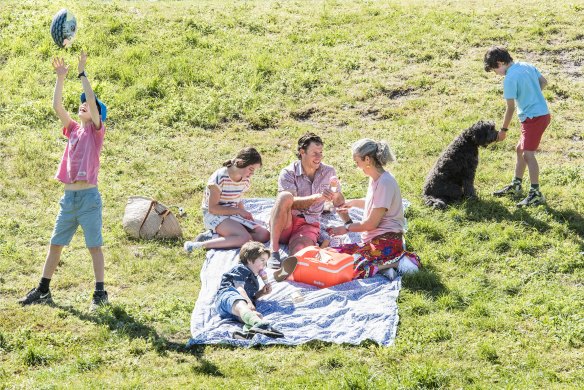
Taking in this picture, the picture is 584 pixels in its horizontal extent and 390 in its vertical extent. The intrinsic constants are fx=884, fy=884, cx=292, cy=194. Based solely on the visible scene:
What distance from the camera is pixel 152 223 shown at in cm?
998

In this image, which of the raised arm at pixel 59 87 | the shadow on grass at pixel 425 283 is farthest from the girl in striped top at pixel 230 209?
the raised arm at pixel 59 87

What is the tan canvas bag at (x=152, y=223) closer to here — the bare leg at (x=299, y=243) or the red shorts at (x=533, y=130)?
the bare leg at (x=299, y=243)

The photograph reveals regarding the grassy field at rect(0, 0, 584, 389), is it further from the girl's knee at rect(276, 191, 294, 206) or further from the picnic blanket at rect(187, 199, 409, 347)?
the girl's knee at rect(276, 191, 294, 206)

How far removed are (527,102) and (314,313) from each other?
3.90 metres

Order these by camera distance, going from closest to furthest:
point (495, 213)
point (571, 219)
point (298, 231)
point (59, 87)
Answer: point (59, 87), point (298, 231), point (571, 219), point (495, 213)

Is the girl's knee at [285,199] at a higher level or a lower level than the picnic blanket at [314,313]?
higher

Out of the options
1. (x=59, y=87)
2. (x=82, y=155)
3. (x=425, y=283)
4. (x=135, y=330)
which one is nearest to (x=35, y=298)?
(x=135, y=330)

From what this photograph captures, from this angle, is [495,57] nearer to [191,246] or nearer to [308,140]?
[308,140]

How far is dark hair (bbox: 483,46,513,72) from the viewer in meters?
10.1

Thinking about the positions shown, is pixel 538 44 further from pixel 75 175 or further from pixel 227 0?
pixel 75 175

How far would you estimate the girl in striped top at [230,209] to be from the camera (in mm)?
9539

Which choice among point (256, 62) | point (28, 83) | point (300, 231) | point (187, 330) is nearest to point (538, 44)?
point (256, 62)

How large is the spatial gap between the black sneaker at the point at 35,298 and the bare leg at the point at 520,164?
18.5 feet

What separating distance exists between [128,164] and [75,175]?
4.17m
